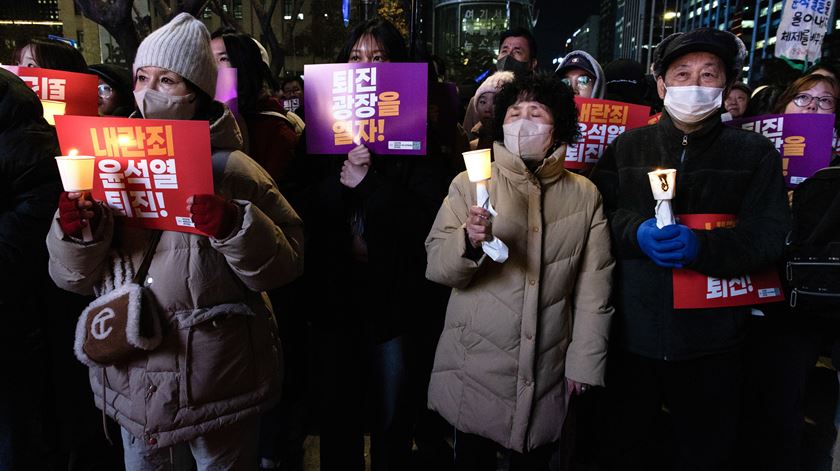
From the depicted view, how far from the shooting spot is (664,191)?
2.29 metres

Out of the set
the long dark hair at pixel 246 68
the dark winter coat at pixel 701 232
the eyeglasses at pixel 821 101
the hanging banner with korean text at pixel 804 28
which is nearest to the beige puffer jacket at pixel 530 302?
the dark winter coat at pixel 701 232

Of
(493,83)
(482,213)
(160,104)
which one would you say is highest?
(493,83)

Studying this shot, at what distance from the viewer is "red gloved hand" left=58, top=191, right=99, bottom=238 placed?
1.88m

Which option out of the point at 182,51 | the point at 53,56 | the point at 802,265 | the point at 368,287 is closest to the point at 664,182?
the point at 802,265

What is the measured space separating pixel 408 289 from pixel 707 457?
1733mm

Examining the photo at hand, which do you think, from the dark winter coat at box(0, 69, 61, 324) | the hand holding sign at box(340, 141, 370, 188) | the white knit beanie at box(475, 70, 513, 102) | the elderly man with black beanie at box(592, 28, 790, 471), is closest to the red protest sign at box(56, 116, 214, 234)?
the dark winter coat at box(0, 69, 61, 324)

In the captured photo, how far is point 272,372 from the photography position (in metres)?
2.39

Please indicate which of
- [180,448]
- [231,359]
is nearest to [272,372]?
[231,359]

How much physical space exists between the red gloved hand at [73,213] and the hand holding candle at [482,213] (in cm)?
142

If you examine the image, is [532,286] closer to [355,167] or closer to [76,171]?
[355,167]

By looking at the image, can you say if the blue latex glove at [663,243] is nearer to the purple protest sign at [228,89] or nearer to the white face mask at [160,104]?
the white face mask at [160,104]

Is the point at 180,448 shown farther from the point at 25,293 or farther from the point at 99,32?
the point at 99,32

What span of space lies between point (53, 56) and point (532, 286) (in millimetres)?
3330

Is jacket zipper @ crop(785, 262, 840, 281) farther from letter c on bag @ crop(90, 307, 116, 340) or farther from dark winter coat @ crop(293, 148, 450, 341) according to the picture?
letter c on bag @ crop(90, 307, 116, 340)
